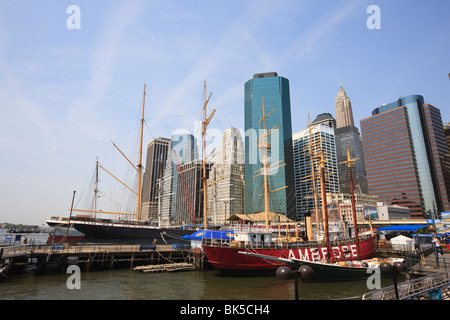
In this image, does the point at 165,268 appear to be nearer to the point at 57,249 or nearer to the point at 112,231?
the point at 57,249

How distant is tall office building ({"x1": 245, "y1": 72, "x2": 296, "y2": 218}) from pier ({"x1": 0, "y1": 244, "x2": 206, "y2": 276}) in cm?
11932

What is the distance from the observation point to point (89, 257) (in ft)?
110

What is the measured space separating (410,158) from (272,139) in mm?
86950

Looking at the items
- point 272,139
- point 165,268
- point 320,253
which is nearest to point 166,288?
point 165,268

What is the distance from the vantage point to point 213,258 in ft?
101

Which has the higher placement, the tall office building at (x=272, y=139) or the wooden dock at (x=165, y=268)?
the tall office building at (x=272, y=139)

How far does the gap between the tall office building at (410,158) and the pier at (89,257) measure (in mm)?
169474

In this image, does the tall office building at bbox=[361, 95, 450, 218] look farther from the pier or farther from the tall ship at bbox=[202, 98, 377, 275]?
the pier

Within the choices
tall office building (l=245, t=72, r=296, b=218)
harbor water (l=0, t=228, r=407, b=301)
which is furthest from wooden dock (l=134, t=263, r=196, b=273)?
tall office building (l=245, t=72, r=296, b=218)

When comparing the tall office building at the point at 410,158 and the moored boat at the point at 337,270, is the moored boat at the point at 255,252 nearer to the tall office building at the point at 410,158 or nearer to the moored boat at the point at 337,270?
the moored boat at the point at 337,270

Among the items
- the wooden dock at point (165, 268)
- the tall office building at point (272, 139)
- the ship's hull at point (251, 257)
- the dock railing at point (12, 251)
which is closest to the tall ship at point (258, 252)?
the ship's hull at point (251, 257)

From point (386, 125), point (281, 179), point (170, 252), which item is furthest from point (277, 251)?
point (386, 125)

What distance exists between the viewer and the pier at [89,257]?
2959 cm
